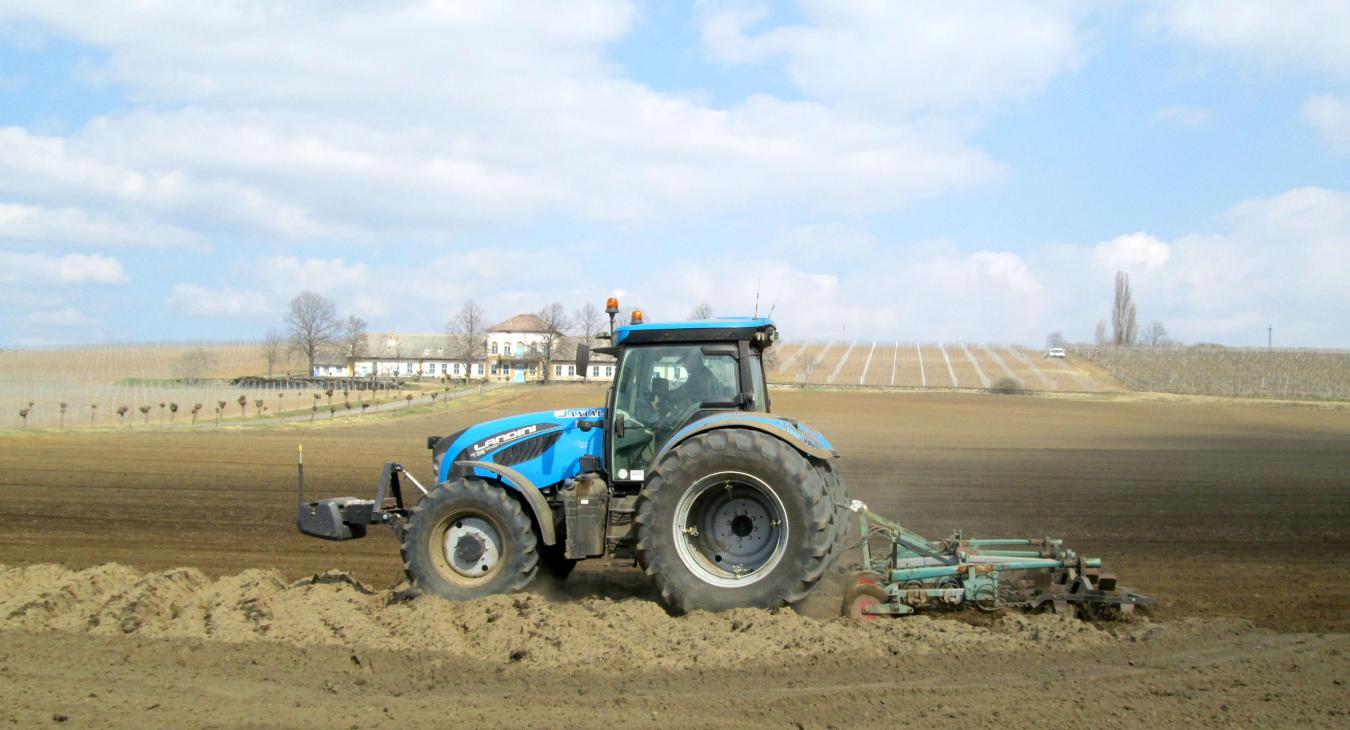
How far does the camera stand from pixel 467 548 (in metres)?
7.03

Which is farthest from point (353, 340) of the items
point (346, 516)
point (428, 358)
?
point (346, 516)

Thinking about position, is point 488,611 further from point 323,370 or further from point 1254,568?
point 323,370

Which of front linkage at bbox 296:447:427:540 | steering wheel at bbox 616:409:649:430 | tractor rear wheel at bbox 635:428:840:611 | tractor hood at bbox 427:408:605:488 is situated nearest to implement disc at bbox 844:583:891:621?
tractor rear wheel at bbox 635:428:840:611

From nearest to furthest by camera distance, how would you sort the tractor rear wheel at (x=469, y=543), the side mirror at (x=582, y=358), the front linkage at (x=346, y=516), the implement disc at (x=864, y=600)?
the implement disc at (x=864, y=600)
the side mirror at (x=582, y=358)
the tractor rear wheel at (x=469, y=543)
the front linkage at (x=346, y=516)

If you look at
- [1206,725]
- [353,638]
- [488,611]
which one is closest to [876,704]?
[1206,725]

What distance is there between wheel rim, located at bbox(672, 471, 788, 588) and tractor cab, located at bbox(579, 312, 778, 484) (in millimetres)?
582

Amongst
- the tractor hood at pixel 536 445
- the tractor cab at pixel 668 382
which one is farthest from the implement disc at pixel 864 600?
the tractor hood at pixel 536 445

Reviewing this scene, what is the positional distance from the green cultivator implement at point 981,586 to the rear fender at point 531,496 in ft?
7.16

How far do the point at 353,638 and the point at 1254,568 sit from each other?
846 centimetres

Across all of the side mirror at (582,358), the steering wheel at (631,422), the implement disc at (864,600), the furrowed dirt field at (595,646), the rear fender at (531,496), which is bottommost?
the furrowed dirt field at (595,646)

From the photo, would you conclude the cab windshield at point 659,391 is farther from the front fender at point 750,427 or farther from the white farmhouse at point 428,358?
the white farmhouse at point 428,358

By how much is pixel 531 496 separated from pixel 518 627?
3.62 ft

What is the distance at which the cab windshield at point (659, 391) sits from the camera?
704 cm

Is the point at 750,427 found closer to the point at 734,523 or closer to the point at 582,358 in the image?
the point at 734,523
